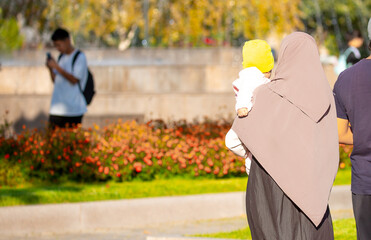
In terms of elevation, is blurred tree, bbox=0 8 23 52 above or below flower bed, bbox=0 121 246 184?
above

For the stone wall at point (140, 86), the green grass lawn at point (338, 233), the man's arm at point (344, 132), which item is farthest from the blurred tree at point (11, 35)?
the man's arm at point (344, 132)

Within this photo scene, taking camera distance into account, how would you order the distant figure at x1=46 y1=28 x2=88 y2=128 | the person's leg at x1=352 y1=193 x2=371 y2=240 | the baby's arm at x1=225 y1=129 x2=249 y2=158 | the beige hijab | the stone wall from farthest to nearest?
the stone wall
the distant figure at x1=46 y1=28 x2=88 y2=128
the baby's arm at x1=225 y1=129 x2=249 y2=158
the person's leg at x1=352 y1=193 x2=371 y2=240
the beige hijab

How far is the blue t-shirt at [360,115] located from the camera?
177 inches

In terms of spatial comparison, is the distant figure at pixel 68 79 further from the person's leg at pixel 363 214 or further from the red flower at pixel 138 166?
the person's leg at pixel 363 214

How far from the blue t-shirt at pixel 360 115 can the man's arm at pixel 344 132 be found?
84 millimetres

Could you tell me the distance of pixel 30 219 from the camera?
767 centimetres

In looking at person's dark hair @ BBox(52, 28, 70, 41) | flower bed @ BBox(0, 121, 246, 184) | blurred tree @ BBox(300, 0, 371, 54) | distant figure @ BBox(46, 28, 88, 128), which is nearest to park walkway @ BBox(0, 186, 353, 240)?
flower bed @ BBox(0, 121, 246, 184)

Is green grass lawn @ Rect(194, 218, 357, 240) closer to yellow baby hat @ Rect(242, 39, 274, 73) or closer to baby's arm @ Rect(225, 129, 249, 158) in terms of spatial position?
baby's arm @ Rect(225, 129, 249, 158)

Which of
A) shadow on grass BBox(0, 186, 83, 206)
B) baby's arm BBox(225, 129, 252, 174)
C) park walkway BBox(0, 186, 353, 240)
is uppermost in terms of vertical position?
baby's arm BBox(225, 129, 252, 174)

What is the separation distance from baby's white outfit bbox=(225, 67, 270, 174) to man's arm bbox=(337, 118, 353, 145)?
Answer: 1.63 feet

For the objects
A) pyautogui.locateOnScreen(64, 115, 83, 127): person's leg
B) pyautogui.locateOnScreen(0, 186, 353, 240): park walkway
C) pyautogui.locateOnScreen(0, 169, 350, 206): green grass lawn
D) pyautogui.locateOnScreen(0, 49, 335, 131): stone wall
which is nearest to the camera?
pyautogui.locateOnScreen(0, 186, 353, 240): park walkway

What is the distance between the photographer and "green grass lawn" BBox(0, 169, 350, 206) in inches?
321

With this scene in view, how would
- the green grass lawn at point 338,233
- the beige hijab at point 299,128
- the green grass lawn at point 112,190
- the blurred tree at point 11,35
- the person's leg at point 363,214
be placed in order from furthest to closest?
1. the blurred tree at point 11,35
2. the green grass lawn at point 112,190
3. the green grass lawn at point 338,233
4. the person's leg at point 363,214
5. the beige hijab at point 299,128

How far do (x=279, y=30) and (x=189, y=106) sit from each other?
1732 centimetres
